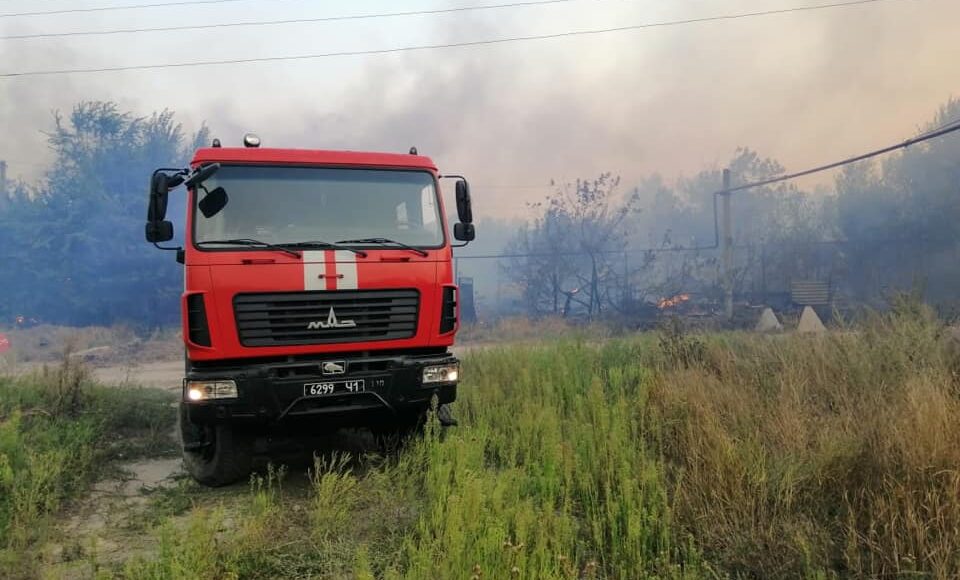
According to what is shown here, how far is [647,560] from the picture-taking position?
3.20 metres

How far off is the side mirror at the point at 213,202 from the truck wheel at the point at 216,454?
1.65 m

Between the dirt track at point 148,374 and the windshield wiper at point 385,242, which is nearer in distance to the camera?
the windshield wiper at point 385,242

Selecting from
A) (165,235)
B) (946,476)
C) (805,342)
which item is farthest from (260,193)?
(805,342)

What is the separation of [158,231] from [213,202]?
52cm

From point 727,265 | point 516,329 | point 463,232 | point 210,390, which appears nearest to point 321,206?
point 463,232

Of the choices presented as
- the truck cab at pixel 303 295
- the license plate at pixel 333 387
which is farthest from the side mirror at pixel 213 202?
the license plate at pixel 333 387

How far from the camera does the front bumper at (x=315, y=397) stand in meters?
4.29

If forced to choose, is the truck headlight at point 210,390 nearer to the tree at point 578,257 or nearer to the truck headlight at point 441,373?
the truck headlight at point 441,373

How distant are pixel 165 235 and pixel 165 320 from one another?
1952 cm

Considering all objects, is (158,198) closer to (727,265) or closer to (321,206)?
(321,206)

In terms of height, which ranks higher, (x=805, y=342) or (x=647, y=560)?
(x=805, y=342)

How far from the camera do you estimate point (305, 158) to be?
16.2ft

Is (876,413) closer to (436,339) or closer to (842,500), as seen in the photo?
(842,500)

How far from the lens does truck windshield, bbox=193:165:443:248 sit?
182 inches
